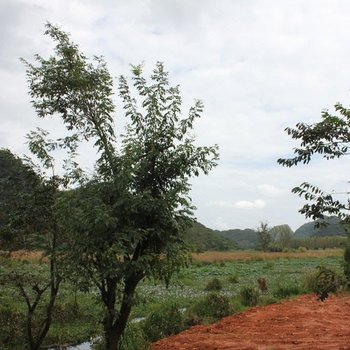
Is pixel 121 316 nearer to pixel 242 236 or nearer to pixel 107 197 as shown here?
pixel 107 197

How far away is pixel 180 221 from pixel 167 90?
2.38 metres

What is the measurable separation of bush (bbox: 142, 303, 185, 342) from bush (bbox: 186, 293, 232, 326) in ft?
4.29

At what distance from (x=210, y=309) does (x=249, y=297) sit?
3197mm

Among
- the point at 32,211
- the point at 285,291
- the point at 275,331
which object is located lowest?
the point at 275,331

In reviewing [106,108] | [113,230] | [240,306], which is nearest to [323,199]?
[113,230]

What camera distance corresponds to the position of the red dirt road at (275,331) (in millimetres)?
10836

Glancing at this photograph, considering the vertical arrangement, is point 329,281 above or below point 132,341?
above

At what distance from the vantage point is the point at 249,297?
1822 centimetres

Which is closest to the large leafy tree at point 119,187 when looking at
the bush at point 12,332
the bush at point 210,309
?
the bush at point 12,332

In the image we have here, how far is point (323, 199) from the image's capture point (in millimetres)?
5805

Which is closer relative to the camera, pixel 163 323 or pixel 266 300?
pixel 163 323

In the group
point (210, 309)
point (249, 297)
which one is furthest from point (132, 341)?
point (249, 297)

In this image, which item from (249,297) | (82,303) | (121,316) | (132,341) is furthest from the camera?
(249,297)

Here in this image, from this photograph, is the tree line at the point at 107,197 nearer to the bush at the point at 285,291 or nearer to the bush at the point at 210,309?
the bush at the point at 210,309
